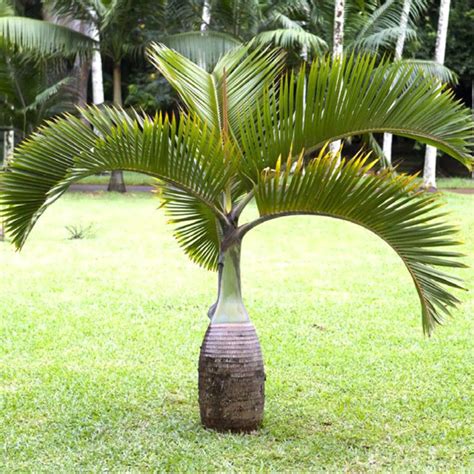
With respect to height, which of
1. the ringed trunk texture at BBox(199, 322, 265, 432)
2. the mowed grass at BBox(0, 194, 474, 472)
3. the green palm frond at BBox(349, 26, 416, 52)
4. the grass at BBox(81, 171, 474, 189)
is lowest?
the grass at BBox(81, 171, 474, 189)

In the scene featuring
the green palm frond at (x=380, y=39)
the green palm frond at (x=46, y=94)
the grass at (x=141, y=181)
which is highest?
the green palm frond at (x=380, y=39)

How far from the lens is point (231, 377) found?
459 centimetres

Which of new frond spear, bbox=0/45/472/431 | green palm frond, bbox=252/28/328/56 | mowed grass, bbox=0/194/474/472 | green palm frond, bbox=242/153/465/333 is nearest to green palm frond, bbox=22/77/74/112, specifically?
green palm frond, bbox=252/28/328/56

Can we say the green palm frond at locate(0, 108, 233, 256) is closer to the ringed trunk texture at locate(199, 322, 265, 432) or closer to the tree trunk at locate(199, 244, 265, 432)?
the tree trunk at locate(199, 244, 265, 432)

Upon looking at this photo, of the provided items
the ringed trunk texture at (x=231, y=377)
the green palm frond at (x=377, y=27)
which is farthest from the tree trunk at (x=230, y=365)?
the green palm frond at (x=377, y=27)

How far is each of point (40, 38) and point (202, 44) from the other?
11.1 feet

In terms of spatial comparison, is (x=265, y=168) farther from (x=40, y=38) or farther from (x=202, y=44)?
(x=40, y=38)

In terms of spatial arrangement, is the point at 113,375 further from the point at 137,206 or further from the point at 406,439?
the point at 137,206

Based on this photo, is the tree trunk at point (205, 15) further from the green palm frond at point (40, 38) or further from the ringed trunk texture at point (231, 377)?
the ringed trunk texture at point (231, 377)

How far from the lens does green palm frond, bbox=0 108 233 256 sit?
431 cm

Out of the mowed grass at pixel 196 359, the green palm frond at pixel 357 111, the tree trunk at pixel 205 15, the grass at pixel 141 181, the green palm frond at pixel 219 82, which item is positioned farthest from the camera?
the grass at pixel 141 181

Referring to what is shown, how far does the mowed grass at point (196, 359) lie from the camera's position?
4559mm

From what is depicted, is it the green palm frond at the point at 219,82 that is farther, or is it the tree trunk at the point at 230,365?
the green palm frond at the point at 219,82

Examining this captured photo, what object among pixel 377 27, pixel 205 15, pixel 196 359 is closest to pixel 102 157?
pixel 196 359
